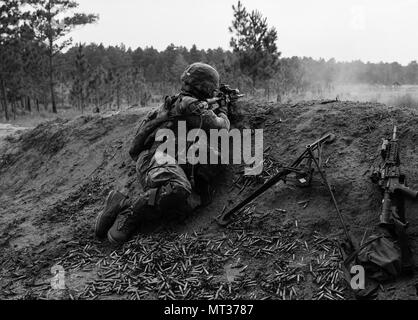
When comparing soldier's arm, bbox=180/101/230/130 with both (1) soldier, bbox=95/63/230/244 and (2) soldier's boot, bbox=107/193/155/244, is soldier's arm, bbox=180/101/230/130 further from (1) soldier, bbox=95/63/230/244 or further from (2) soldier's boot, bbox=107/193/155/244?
(2) soldier's boot, bbox=107/193/155/244

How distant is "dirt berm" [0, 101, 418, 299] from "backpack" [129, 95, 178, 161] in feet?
3.09

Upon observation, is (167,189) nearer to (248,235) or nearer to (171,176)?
(171,176)

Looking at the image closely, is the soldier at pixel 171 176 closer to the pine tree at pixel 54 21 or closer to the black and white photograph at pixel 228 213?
the black and white photograph at pixel 228 213

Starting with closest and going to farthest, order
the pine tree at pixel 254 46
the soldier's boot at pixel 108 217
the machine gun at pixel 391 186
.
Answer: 1. the machine gun at pixel 391 186
2. the soldier's boot at pixel 108 217
3. the pine tree at pixel 254 46

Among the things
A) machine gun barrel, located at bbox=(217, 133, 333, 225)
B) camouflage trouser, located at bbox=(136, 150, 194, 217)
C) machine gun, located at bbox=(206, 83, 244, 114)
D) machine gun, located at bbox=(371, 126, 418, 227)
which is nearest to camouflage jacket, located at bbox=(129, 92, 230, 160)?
machine gun, located at bbox=(206, 83, 244, 114)

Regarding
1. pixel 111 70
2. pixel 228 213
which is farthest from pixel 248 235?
pixel 111 70

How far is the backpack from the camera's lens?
616 centimetres

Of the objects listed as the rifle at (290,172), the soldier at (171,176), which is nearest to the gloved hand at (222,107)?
the soldier at (171,176)

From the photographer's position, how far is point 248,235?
16.1 ft

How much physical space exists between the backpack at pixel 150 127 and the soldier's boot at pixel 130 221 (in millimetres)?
1163

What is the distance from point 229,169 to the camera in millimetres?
6258

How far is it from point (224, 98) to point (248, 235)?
95.2 inches

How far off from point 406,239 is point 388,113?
109 inches

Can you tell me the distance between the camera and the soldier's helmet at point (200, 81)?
615 centimetres
